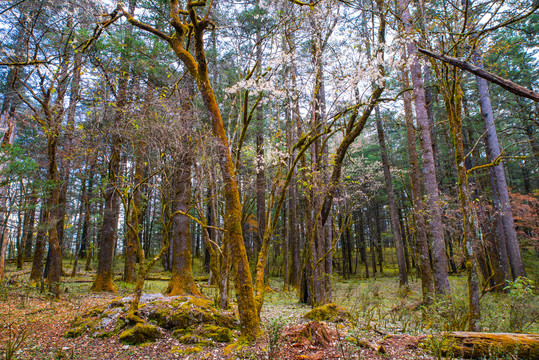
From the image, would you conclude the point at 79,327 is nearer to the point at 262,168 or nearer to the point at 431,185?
the point at 262,168

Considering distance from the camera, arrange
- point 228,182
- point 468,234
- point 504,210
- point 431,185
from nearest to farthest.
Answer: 1. point 468,234
2. point 228,182
3. point 431,185
4. point 504,210

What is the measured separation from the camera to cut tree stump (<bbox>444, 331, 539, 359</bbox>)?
120 inches

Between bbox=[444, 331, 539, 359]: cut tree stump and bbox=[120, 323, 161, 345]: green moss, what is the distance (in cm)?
394

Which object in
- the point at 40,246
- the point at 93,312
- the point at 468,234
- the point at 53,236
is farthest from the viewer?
the point at 40,246

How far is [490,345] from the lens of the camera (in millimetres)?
3078

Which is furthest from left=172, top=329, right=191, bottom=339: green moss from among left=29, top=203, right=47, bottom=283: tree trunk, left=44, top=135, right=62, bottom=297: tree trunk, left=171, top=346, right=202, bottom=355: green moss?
left=44, top=135, right=62, bottom=297: tree trunk

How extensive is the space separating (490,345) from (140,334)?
15.0 ft

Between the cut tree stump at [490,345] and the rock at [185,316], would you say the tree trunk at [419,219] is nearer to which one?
the cut tree stump at [490,345]

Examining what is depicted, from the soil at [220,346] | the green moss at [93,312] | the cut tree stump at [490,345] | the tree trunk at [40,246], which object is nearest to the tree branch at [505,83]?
the cut tree stump at [490,345]

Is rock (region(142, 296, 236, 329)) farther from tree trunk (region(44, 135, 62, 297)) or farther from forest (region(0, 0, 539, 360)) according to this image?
tree trunk (region(44, 135, 62, 297))

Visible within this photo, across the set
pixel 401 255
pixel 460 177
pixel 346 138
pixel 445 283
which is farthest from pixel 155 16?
pixel 401 255

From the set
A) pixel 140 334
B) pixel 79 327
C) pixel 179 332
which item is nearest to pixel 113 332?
pixel 140 334

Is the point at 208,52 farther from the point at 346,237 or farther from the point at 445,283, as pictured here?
the point at 346,237

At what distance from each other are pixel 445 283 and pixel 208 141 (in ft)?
20.8
